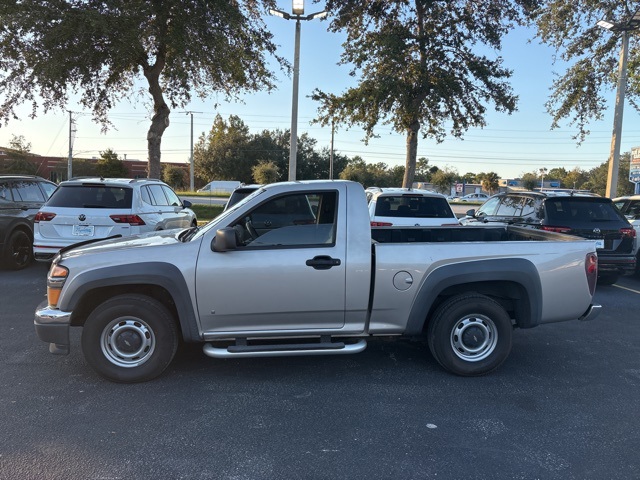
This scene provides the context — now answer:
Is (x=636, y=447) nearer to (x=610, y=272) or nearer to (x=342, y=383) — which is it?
(x=342, y=383)

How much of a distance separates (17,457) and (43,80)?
41.3ft

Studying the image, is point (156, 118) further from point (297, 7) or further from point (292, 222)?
point (292, 222)

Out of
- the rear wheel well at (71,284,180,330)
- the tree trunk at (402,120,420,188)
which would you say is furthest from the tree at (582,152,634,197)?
the rear wheel well at (71,284,180,330)

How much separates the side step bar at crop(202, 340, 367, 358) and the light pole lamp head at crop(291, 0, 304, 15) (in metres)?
12.2

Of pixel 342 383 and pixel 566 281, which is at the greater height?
pixel 566 281

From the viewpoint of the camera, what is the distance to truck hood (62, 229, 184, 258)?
4.29 metres

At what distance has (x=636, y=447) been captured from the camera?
3373 mm

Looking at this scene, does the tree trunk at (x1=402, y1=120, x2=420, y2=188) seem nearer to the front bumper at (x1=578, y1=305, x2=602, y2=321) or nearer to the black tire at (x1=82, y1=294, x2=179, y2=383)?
the front bumper at (x1=578, y1=305, x2=602, y2=321)

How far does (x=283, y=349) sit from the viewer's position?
425 cm

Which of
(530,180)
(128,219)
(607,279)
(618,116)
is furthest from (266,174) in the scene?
(530,180)

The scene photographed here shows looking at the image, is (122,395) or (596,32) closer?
(122,395)

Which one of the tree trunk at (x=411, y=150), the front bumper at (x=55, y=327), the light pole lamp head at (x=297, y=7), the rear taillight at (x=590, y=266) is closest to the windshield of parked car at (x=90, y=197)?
the front bumper at (x=55, y=327)

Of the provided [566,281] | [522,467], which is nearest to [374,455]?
[522,467]

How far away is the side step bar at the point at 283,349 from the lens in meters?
4.16
